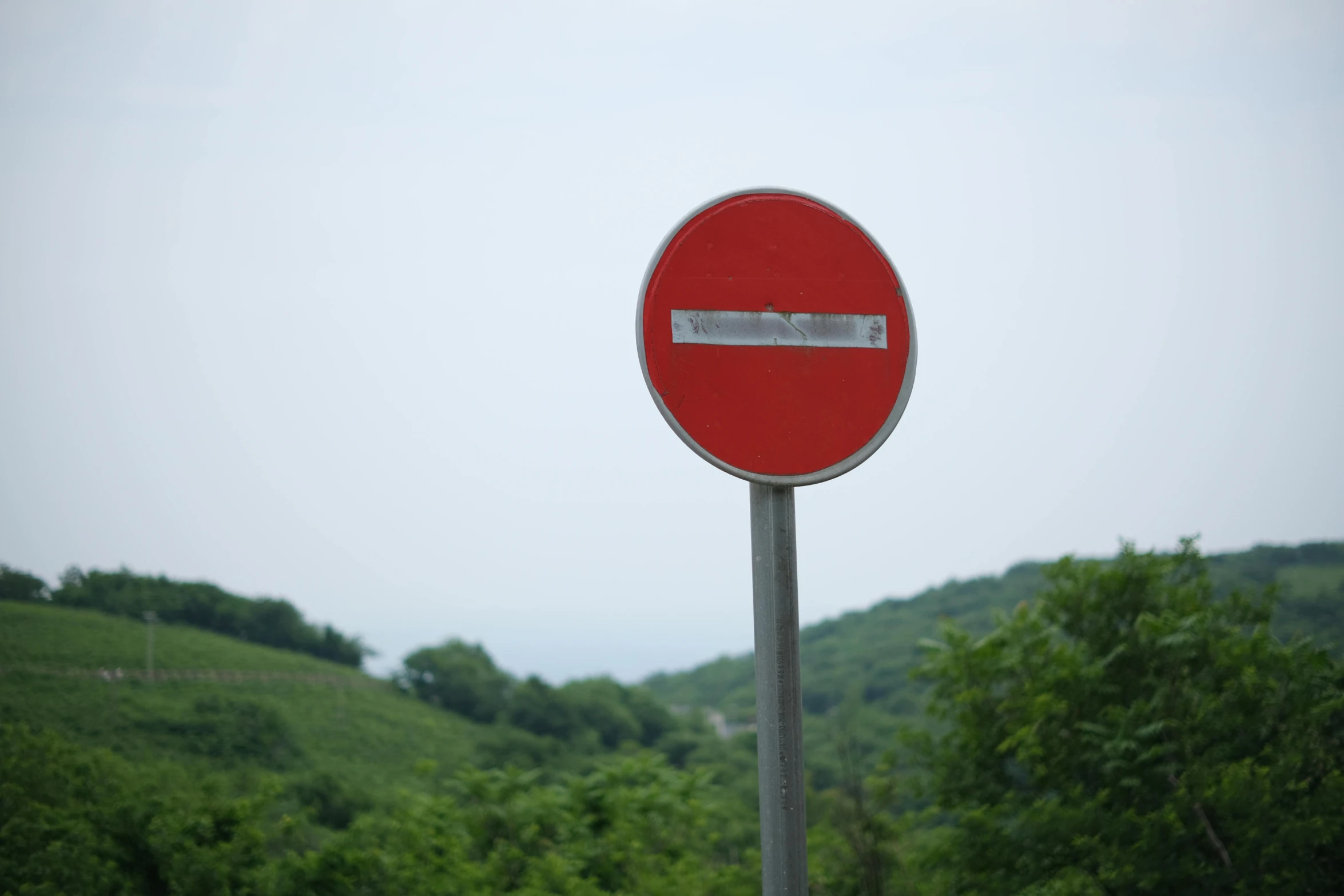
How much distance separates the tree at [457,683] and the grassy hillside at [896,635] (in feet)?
37.4

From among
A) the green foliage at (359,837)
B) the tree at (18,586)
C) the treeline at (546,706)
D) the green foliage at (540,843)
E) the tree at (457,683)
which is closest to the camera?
the green foliage at (359,837)

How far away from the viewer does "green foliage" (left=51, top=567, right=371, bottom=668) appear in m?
18.6

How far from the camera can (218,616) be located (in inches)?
1166

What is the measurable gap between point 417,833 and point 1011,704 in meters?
4.75

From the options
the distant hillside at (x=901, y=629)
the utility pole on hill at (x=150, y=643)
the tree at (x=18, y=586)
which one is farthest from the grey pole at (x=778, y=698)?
the utility pole on hill at (x=150, y=643)

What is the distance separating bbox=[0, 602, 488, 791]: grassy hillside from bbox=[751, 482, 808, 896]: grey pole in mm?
8456

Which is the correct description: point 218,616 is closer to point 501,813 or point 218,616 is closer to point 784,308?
point 501,813

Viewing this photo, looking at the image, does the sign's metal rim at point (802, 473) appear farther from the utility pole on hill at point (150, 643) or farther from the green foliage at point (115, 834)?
the utility pole on hill at point (150, 643)

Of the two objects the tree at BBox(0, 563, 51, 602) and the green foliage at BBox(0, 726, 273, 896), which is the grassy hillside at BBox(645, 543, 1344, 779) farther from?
the tree at BBox(0, 563, 51, 602)

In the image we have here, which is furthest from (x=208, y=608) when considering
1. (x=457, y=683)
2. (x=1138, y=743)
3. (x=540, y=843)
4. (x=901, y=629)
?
(x=901, y=629)

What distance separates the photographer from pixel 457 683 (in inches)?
1549

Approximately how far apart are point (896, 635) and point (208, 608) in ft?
117

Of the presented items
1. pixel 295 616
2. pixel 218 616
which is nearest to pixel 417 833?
pixel 218 616

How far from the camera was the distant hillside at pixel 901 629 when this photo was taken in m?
16.0
